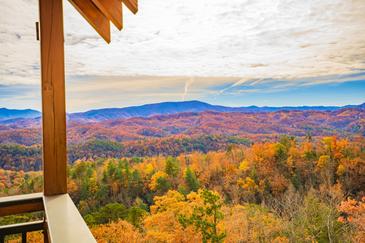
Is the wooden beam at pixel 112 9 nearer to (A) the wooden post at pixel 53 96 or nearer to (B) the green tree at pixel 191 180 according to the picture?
(A) the wooden post at pixel 53 96

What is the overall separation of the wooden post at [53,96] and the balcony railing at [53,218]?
3.0 inches

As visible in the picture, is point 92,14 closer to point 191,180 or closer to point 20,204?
→ point 20,204

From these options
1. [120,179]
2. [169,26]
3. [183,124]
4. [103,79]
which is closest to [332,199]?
[183,124]

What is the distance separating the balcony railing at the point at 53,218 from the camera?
72 cm

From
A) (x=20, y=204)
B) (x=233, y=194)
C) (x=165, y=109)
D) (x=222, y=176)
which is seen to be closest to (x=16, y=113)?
(x=165, y=109)

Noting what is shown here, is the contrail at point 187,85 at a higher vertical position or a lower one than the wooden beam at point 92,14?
higher

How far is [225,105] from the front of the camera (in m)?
10.7

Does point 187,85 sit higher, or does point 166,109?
point 187,85

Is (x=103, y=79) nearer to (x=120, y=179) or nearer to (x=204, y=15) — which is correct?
(x=120, y=179)

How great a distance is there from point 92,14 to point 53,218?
0.77m

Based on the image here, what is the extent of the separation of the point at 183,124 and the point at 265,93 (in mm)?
3188

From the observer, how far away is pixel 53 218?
0.88 m

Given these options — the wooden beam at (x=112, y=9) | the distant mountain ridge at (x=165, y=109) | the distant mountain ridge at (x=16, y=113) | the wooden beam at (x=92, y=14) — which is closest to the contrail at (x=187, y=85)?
the distant mountain ridge at (x=165, y=109)

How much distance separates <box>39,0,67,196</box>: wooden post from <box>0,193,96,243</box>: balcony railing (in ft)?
0.25
